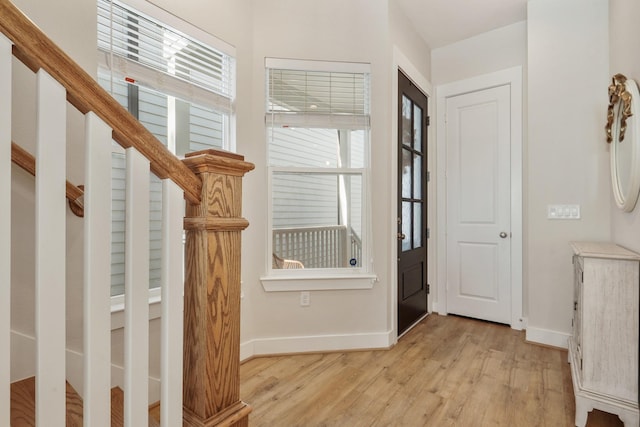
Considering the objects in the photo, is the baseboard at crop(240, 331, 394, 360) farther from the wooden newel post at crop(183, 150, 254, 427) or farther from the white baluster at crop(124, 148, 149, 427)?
the white baluster at crop(124, 148, 149, 427)

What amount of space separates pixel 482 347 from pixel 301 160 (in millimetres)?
2139

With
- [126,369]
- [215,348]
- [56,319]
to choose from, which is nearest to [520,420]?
[215,348]

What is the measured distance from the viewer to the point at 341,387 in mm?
2078

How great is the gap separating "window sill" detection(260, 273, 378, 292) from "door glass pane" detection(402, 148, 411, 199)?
0.93 meters

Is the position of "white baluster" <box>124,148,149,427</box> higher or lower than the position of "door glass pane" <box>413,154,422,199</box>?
lower

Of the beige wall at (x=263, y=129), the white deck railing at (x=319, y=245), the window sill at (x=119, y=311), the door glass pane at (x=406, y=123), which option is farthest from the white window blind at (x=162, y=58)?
the door glass pane at (x=406, y=123)

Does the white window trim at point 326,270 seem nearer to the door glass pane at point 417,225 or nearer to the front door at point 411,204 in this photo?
the front door at point 411,204

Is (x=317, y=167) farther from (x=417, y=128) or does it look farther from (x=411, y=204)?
(x=417, y=128)

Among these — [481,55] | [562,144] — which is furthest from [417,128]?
[562,144]

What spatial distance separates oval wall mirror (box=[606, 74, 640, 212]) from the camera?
1.80 metres

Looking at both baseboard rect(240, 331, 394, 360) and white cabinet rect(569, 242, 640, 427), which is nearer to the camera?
white cabinet rect(569, 242, 640, 427)

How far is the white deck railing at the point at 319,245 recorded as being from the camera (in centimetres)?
263

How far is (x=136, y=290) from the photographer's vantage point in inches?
30.1

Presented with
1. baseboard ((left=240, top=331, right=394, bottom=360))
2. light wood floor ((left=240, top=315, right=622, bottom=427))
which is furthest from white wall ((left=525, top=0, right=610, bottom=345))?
baseboard ((left=240, top=331, right=394, bottom=360))
